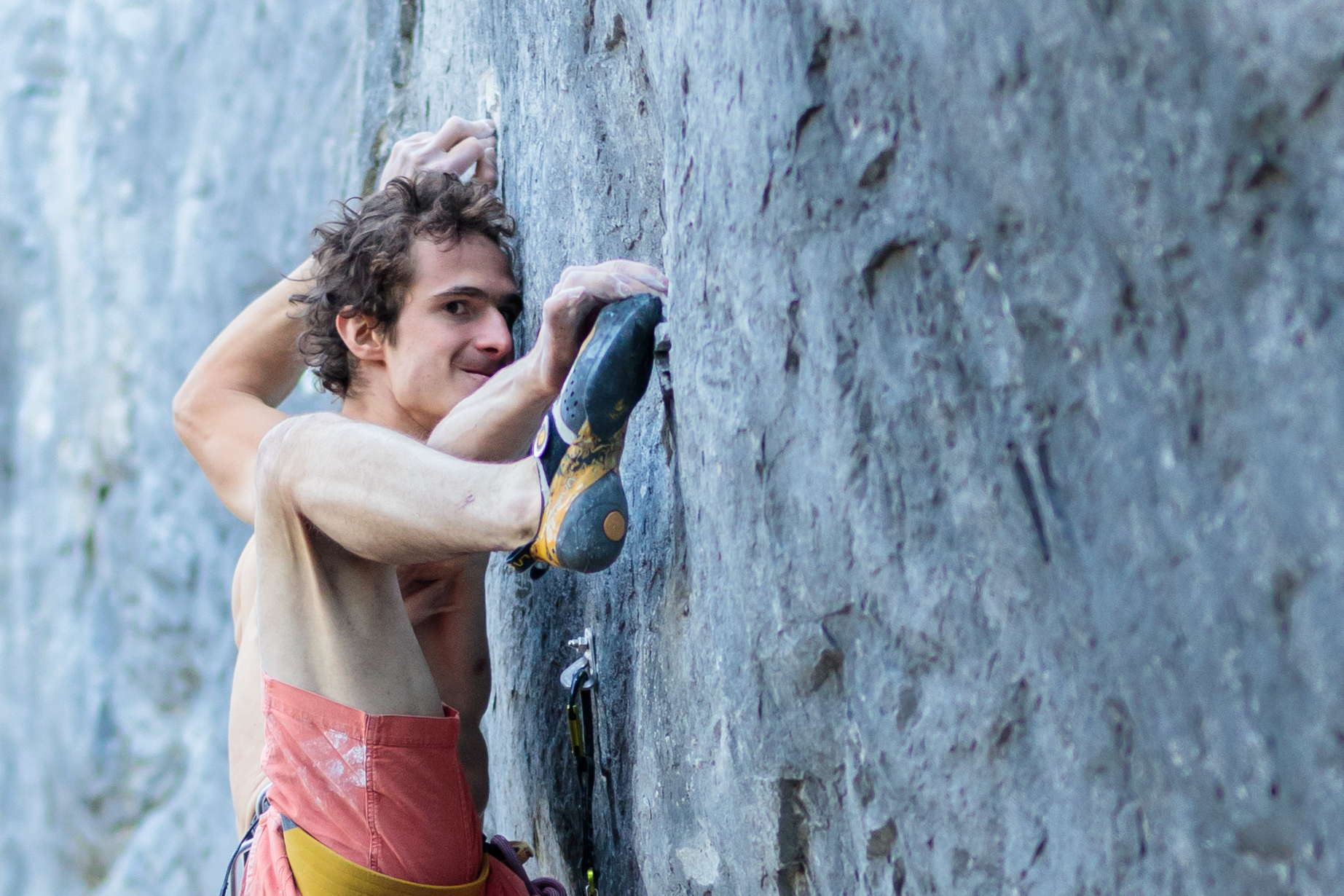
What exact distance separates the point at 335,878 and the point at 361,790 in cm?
12

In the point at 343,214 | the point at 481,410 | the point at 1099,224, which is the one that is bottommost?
the point at 1099,224

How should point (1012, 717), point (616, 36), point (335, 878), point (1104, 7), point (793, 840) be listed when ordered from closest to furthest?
point (1104, 7), point (1012, 717), point (793, 840), point (335, 878), point (616, 36)

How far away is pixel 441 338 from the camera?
202 cm

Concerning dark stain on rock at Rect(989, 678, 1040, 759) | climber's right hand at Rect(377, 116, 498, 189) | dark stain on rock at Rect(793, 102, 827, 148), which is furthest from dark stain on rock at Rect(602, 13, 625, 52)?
dark stain on rock at Rect(989, 678, 1040, 759)

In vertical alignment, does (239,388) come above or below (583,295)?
above

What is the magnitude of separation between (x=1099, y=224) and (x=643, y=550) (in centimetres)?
86

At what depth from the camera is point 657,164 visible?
1.64 m

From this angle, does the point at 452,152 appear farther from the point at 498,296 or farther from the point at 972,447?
the point at 972,447

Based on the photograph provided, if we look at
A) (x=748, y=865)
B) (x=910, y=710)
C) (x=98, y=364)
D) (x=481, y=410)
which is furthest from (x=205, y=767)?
(x=910, y=710)

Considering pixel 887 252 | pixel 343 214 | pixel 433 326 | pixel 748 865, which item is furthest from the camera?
pixel 343 214

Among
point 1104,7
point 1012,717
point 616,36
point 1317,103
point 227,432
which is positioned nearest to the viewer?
point 1317,103

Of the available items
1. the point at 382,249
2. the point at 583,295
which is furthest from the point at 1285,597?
the point at 382,249

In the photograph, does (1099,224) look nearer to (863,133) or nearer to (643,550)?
(863,133)

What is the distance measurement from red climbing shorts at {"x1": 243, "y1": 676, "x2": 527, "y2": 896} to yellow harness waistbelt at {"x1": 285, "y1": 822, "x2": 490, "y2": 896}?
0.01 m
